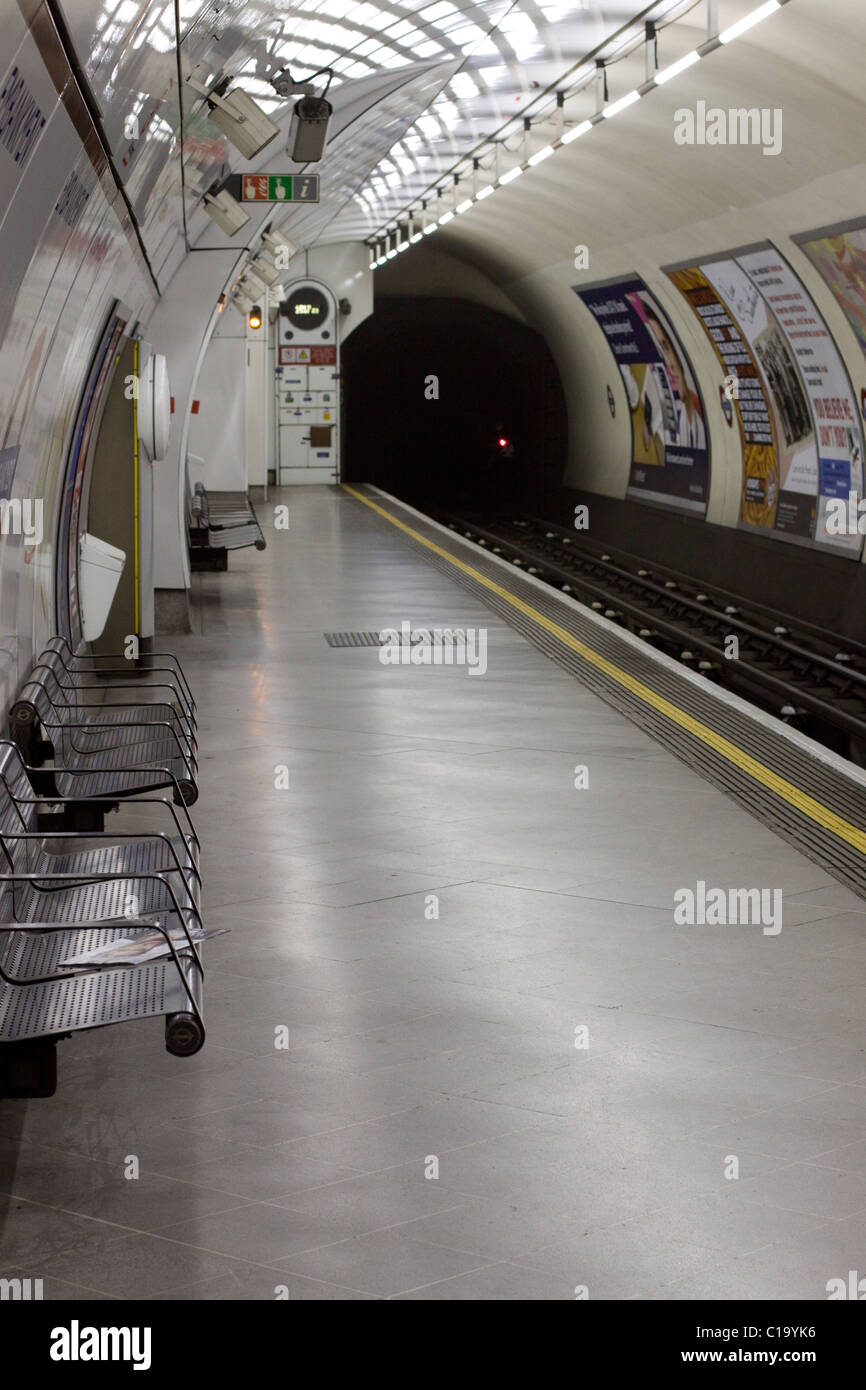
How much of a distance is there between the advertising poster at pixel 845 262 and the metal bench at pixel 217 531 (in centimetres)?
539

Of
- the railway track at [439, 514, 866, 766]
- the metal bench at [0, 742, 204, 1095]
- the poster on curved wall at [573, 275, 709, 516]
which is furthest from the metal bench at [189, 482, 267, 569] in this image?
the metal bench at [0, 742, 204, 1095]

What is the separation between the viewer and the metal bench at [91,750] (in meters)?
5.52

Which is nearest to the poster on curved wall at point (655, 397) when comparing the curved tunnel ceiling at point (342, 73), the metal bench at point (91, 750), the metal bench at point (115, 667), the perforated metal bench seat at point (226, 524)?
the curved tunnel ceiling at point (342, 73)

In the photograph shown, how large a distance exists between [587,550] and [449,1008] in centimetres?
1983

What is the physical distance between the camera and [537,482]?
30984mm

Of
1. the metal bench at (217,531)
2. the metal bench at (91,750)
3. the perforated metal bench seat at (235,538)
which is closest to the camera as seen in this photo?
the metal bench at (91,750)

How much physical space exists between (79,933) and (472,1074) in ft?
3.63

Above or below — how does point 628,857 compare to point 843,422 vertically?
below

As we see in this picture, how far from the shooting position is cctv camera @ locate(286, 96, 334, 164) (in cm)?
931

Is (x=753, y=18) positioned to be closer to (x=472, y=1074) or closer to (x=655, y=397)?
(x=472, y=1074)

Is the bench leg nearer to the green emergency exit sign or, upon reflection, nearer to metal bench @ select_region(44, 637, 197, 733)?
metal bench @ select_region(44, 637, 197, 733)

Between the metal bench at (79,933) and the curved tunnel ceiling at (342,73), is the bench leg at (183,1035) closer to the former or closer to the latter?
the metal bench at (79,933)

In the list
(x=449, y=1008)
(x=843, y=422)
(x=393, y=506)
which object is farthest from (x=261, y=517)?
(x=449, y=1008)

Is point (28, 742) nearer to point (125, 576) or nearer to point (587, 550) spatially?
point (125, 576)
